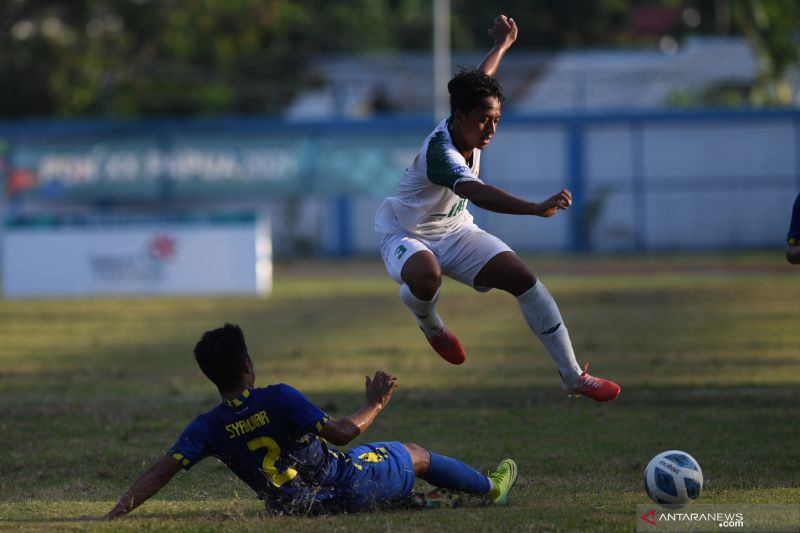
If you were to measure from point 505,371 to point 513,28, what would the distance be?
5.77m

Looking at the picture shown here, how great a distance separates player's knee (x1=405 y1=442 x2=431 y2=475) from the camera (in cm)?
713

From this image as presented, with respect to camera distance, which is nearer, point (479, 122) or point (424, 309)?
point (479, 122)

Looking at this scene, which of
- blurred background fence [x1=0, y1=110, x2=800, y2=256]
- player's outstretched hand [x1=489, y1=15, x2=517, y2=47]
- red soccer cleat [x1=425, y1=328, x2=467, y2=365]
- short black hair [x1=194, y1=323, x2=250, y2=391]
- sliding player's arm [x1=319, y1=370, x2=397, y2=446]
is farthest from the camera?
blurred background fence [x1=0, y1=110, x2=800, y2=256]

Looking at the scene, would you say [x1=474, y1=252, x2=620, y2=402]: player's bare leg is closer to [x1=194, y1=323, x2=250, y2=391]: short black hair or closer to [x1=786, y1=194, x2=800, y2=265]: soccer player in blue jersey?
[x1=786, y1=194, x2=800, y2=265]: soccer player in blue jersey

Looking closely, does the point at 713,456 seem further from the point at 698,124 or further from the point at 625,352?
the point at 698,124

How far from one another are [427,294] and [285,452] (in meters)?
1.98

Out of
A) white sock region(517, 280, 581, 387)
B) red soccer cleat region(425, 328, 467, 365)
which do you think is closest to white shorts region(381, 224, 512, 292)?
white sock region(517, 280, 581, 387)

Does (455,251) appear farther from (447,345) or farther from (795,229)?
(795,229)

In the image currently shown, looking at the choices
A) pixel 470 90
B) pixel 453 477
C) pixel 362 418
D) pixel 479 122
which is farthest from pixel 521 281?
pixel 362 418

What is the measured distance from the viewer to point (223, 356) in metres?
6.61

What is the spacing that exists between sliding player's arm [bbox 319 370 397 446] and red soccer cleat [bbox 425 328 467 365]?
2029 millimetres

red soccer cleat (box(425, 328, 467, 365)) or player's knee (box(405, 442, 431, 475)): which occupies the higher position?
red soccer cleat (box(425, 328, 467, 365))

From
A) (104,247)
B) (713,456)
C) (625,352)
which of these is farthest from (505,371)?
(104,247)

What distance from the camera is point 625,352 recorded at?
52.1 ft
